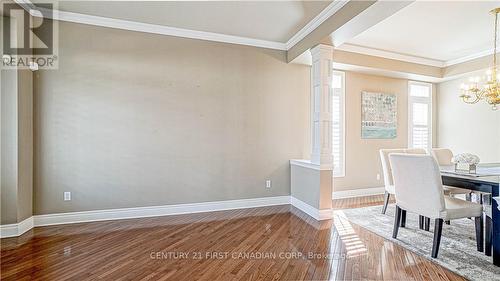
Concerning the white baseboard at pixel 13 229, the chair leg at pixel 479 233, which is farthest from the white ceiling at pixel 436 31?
the white baseboard at pixel 13 229

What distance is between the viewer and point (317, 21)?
3.36 metres

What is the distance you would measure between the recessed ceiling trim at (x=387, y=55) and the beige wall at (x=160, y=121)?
95cm

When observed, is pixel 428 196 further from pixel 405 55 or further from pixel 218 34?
pixel 405 55

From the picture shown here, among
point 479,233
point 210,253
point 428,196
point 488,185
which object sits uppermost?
point 488,185

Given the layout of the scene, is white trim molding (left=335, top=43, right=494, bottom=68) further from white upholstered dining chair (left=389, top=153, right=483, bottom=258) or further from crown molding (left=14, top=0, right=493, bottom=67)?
white upholstered dining chair (left=389, top=153, right=483, bottom=258)

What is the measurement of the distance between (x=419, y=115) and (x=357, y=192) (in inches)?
99.0

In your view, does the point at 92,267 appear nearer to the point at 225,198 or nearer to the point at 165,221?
the point at 165,221

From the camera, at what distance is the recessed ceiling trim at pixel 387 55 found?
4434mm

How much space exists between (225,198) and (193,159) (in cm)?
85

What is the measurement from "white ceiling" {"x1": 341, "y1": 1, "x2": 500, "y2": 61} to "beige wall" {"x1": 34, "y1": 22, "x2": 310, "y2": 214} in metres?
1.47

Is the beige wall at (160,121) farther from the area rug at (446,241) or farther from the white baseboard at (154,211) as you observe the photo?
the area rug at (446,241)

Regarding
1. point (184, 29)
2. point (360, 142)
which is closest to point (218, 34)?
point (184, 29)

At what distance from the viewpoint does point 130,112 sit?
139 inches

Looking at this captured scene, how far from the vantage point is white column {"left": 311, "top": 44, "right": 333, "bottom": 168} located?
3496mm
